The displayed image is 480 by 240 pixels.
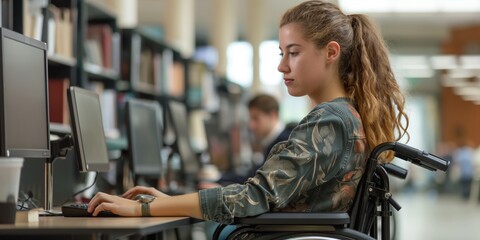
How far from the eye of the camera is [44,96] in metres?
2.63

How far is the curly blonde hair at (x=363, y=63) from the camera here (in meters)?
2.45

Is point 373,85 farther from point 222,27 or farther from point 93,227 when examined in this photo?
point 222,27

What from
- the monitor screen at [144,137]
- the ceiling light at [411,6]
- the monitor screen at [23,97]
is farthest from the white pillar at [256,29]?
the monitor screen at [23,97]

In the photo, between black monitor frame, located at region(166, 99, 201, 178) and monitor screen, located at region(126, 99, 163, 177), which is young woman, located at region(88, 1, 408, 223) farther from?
black monitor frame, located at region(166, 99, 201, 178)

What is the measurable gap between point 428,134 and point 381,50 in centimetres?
2488

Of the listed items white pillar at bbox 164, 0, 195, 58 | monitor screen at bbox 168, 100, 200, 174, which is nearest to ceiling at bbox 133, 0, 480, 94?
white pillar at bbox 164, 0, 195, 58

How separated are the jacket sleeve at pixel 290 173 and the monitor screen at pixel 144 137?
1.71 metres


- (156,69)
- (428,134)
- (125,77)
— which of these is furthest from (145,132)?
(428,134)

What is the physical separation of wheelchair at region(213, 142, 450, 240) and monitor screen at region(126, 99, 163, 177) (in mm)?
1626

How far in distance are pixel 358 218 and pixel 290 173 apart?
0.83 feet

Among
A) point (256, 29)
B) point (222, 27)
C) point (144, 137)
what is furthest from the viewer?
point (256, 29)

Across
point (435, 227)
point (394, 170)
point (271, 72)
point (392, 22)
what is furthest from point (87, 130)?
point (392, 22)

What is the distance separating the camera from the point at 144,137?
416cm

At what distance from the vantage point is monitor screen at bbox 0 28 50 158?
2248 millimetres
